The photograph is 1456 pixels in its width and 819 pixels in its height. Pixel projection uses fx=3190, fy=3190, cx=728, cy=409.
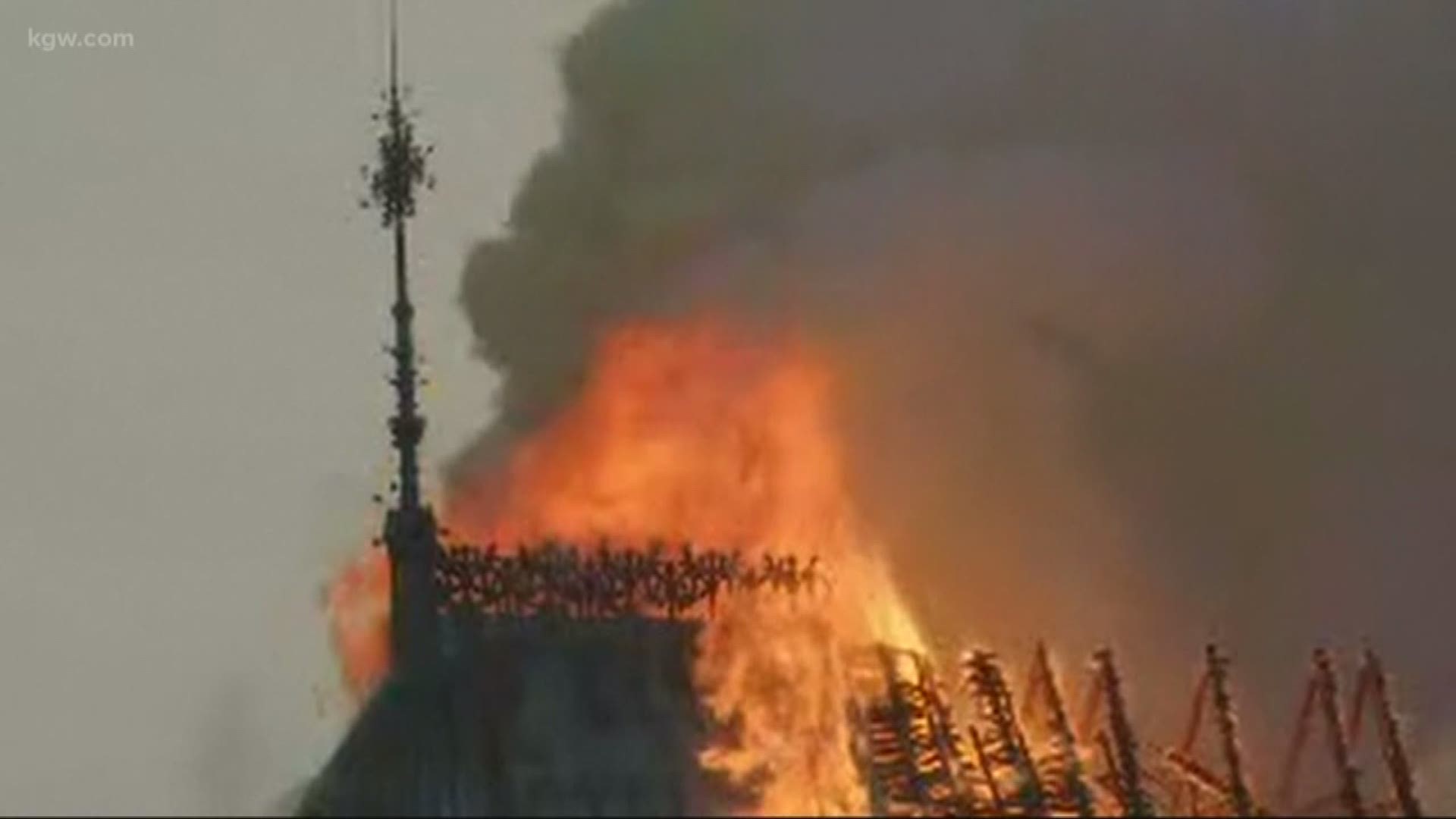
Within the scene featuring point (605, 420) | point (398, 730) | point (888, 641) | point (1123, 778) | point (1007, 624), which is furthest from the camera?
point (1007, 624)

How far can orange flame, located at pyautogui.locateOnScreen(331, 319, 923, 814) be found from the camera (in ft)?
499

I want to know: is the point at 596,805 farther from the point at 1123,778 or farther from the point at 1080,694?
the point at 1080,694

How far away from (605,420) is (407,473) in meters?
11.1

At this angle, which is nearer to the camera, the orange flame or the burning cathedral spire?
the burning cathedral spire

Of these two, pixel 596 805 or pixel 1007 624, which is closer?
pixel 596 805

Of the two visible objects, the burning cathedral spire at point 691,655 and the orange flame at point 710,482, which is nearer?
the burning cathedral spire at point 691,655

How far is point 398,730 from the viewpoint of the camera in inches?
5374

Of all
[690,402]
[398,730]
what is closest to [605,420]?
[690,402]

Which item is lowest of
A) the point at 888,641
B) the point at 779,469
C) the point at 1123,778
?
the point at 1123,778

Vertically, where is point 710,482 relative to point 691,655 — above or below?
above

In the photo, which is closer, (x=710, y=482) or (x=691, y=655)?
(x=691, y=655)

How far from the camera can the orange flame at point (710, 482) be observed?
15200 cm

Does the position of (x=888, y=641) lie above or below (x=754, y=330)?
below

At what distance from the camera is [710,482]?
15925 centimetres
